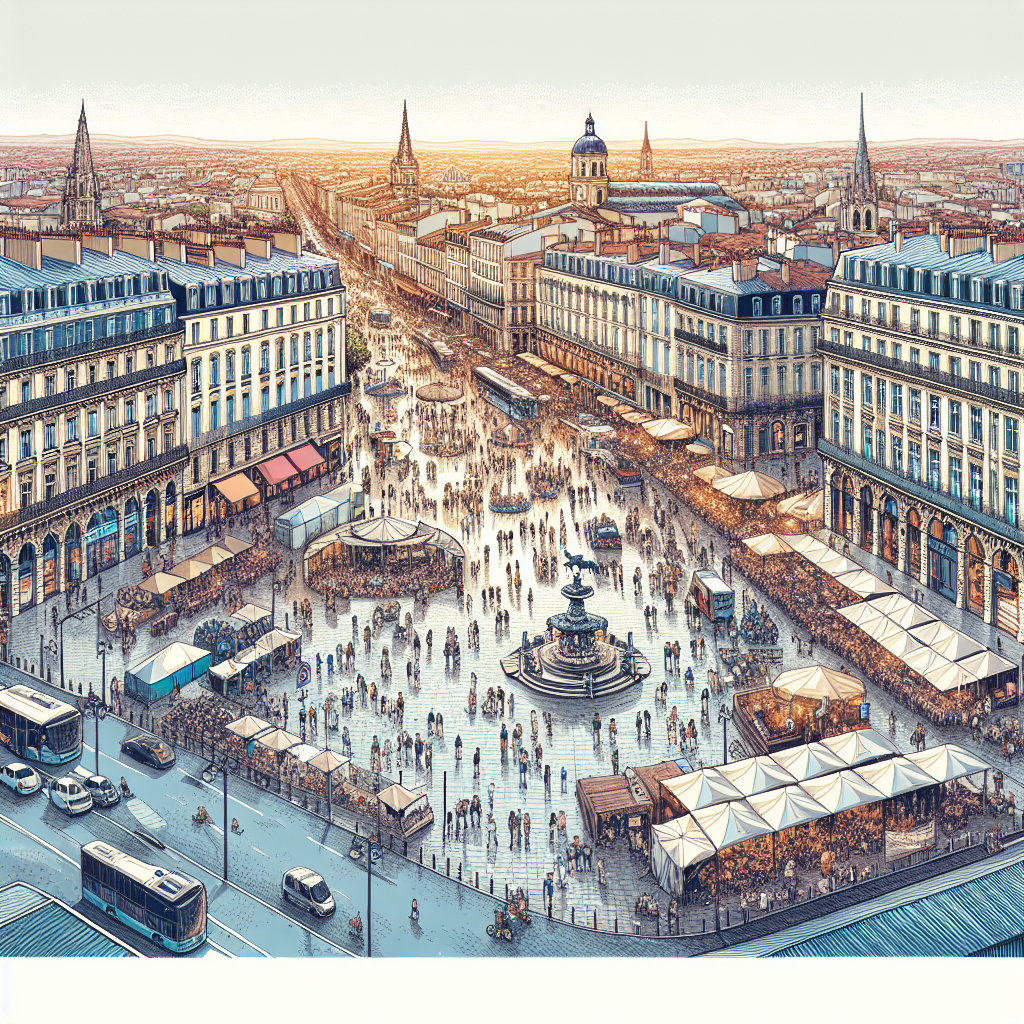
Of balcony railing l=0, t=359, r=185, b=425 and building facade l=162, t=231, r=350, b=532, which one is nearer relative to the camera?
balcony railing l=0, t=359, r=185, b=425

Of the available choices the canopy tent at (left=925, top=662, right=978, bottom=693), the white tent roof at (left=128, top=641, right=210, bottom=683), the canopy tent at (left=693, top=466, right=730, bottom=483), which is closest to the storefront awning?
the white tent roof at (left=128, top=641, right=210, bottom=683)

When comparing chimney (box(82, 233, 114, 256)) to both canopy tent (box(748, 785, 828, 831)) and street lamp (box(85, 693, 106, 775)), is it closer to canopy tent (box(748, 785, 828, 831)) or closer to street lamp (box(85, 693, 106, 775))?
street lamp (box(85, 693, 106, 775))

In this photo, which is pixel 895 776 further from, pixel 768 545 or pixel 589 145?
pixel 589 145

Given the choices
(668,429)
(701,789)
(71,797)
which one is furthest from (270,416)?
(701,789)

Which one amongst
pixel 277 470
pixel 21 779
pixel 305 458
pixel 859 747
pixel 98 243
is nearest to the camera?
pixel 21 779

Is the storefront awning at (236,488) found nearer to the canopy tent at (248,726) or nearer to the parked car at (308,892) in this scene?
the canopy tent at (248,726)

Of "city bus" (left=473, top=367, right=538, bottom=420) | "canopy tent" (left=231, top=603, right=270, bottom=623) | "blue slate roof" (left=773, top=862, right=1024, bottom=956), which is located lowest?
"blue slate roof" (left=773, top=862, right=1024, bottom=956)

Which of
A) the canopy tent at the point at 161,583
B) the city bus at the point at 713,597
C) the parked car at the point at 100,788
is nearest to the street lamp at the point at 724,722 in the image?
the city bus at the point at 713,597
